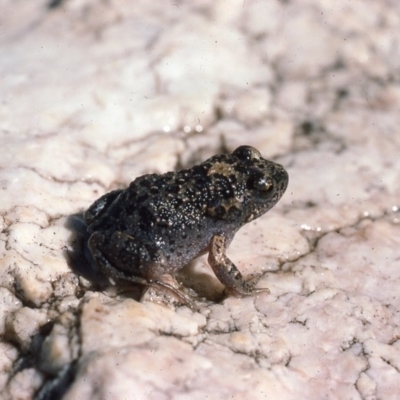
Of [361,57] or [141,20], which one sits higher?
[141,20]

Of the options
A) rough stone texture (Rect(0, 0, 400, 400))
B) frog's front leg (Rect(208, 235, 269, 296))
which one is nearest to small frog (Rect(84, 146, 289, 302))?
frog's front leg (Rect(208, 235, 269, 296))

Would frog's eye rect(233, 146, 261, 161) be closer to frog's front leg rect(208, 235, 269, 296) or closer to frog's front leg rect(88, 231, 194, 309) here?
frog's front leg rect(208, 235, 269, 296)

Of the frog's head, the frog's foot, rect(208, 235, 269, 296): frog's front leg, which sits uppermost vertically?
the frog's head

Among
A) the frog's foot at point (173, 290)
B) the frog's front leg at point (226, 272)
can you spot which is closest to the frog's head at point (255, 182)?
the frog's front leg at point (226, 272)

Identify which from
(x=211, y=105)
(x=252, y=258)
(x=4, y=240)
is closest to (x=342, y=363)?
(x=252, y=258)

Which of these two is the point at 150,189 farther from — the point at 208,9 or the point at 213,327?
the point at 208,9

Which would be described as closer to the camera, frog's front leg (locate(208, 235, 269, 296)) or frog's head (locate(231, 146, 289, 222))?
frog's front leg (locate(208, 235, 269, 296))
